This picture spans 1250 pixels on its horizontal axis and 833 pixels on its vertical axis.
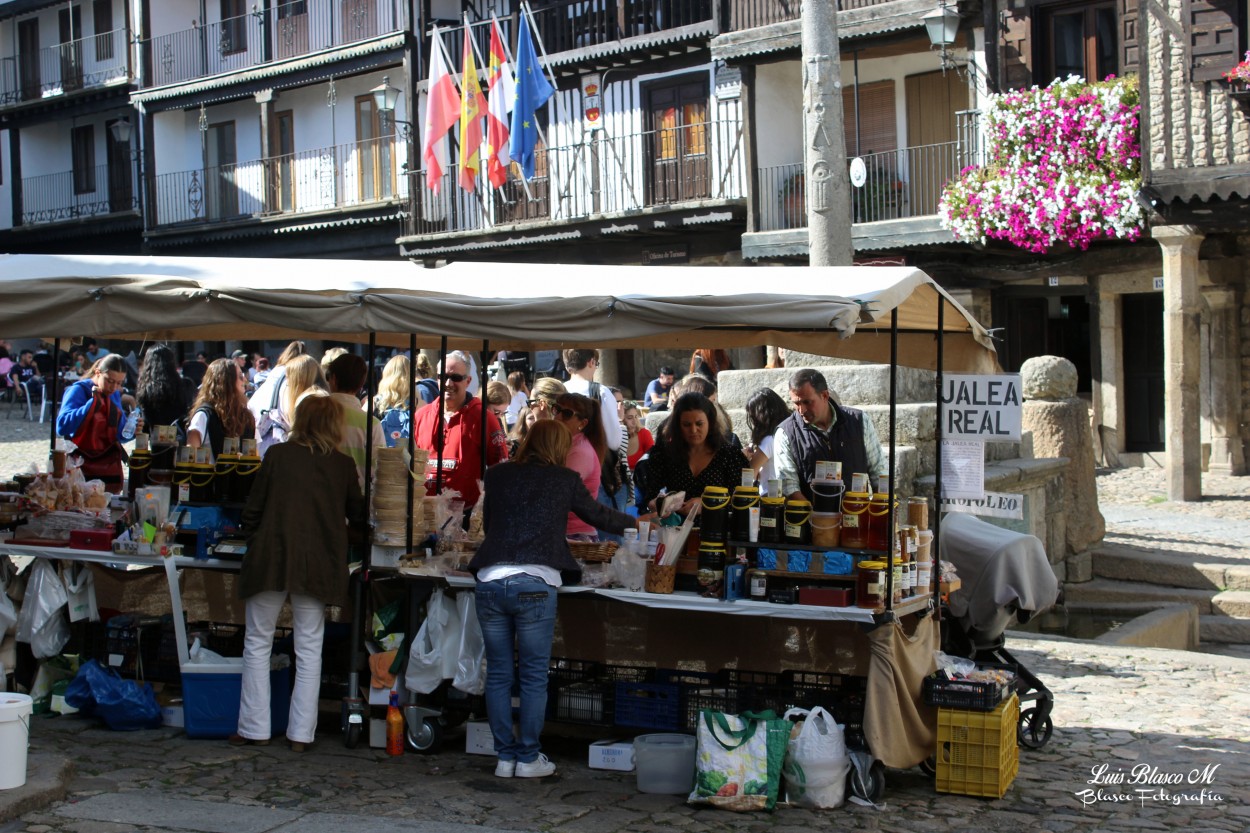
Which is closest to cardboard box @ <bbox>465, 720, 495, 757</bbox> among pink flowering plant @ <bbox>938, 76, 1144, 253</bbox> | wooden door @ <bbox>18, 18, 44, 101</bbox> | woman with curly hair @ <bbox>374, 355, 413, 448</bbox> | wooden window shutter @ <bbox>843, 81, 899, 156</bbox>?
woman with curly hair @ <bbox>374, 355, 413, 448</bbox>

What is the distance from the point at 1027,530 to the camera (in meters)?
11.6

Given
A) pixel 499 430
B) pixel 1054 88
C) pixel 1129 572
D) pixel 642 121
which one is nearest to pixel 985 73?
pixel 1054 88

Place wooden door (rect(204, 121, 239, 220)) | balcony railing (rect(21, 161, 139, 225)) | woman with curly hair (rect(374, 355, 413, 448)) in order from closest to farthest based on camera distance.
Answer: woman with curly hair (rect(374, 355, 413, 448)), wooden door (rect(204, 121, 239, 220)), balcony railing (rect(21, 161, 139, 225))

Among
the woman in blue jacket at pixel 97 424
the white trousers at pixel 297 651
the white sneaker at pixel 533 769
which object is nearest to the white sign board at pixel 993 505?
the white sneaker at pixel 533 769

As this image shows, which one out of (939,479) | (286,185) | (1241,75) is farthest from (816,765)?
(286,185)

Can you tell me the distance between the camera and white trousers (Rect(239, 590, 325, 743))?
671 centimetres

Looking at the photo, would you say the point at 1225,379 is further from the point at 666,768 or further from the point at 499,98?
the point at 666,768

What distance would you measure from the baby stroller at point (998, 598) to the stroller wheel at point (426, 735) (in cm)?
249

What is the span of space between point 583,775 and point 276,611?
5.34 feet

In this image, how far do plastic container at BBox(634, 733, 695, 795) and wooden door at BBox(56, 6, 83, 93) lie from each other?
103 feet

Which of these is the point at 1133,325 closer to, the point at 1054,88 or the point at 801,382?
the point at 1054,88

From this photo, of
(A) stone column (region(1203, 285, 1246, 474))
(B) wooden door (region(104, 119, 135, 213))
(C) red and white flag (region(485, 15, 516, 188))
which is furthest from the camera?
(B) wooden door (region(104, 119, 135, 213))

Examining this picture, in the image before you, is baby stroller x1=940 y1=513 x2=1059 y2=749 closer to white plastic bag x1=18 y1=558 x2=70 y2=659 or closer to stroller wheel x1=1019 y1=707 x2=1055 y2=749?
stroller wheel x1=1019 y1=707 x2=1055 y2=749

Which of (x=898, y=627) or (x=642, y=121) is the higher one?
(x=642, y=121)
